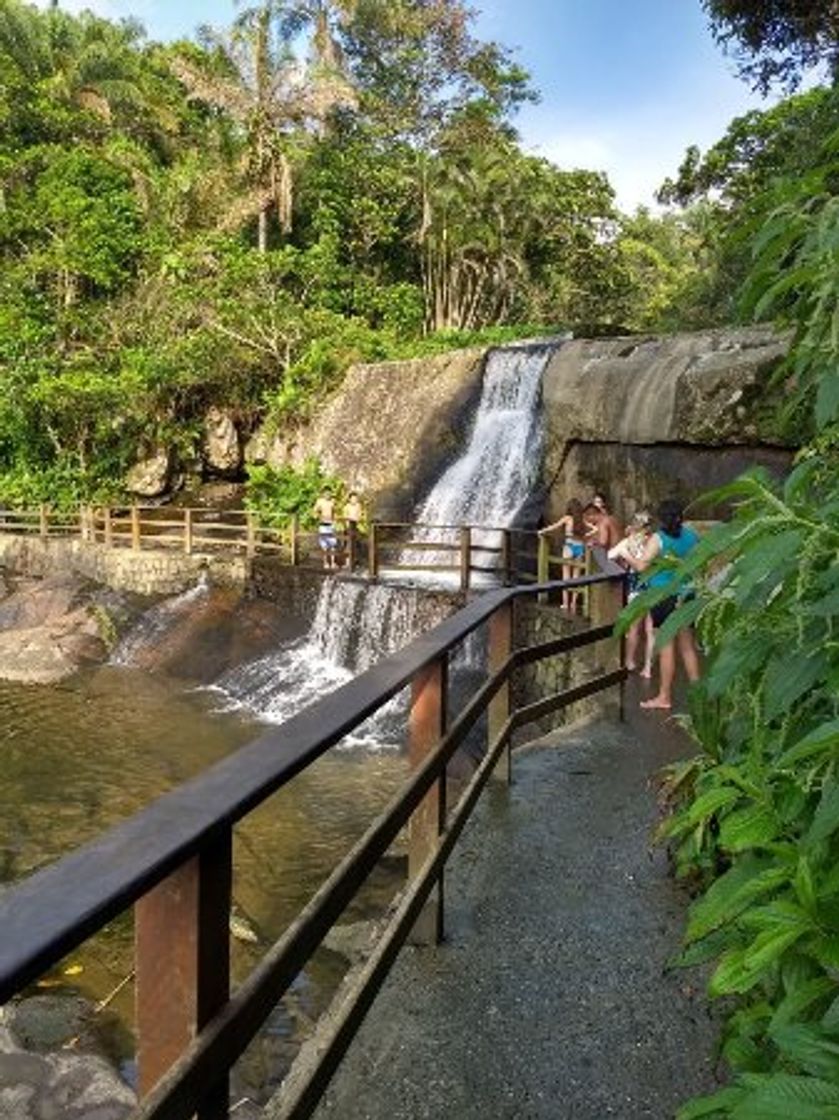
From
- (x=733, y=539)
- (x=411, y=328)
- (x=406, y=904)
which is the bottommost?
(x=406, y=904)

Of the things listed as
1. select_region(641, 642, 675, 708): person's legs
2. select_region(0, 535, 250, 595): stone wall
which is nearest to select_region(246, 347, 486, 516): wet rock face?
select_region(0, 535, 250, 595): stone wall

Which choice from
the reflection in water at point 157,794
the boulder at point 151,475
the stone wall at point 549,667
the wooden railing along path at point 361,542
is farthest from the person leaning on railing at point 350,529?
the boulder at point 151,475

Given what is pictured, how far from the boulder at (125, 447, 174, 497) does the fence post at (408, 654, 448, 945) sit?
23912 millimetres

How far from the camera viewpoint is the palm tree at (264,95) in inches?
1186

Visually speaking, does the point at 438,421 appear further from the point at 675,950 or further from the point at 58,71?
the point at 58,71

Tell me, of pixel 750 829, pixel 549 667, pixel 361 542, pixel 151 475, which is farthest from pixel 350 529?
pixel 750 829

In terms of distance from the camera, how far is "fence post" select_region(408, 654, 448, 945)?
308 cm

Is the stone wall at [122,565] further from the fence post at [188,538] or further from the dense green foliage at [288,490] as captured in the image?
the dense green foliage at [288,490]

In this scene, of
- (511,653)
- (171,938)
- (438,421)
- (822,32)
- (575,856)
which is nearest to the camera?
(171,938)

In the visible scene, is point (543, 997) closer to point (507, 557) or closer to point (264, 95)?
point (507, 557)

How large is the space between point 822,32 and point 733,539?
1647 cm

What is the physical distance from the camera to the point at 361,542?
18953mm

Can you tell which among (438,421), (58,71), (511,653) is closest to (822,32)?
(438,421)

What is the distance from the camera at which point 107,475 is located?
2628 centimetres
